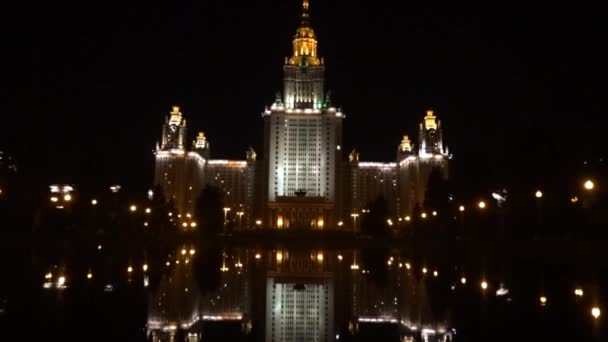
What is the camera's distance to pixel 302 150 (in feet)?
448

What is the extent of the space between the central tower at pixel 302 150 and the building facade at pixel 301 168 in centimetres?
21

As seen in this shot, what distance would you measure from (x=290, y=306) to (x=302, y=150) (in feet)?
387

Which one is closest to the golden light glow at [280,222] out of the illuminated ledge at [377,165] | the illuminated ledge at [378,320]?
the illuminated ledge at [377,165]

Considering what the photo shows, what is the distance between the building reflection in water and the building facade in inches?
3965

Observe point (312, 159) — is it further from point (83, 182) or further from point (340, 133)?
point (83, 182)

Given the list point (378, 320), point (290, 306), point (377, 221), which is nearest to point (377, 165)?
point (377, 221)

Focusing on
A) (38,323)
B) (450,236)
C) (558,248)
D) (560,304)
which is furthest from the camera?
(450,236)

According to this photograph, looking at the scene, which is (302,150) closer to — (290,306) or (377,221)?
(377,221)

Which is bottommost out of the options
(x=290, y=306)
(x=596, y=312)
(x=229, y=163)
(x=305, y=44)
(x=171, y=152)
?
(x=596, y=312)

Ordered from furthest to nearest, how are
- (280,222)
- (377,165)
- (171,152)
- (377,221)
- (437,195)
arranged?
(377,165)
(280,222)
(171,152)
(377,221)
(437,195)

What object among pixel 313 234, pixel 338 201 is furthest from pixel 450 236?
pixel 338 201

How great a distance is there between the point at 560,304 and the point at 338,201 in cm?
11672

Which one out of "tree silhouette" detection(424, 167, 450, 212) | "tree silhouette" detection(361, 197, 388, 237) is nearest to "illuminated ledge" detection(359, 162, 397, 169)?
"tree silhouette" detection(361, 197, 388, 237)

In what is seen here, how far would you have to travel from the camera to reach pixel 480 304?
18141 millimetres
